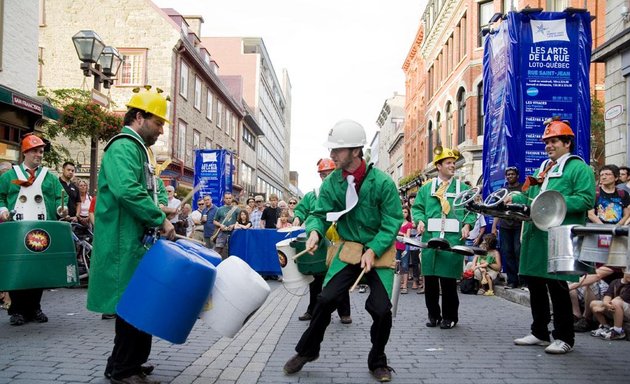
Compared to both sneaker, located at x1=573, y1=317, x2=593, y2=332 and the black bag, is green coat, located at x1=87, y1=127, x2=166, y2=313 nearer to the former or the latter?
sneaker, located at x1=573, y1=317, x2=593, y2=332

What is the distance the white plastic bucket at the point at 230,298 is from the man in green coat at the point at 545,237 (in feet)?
9.10

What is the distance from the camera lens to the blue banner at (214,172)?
2364cm

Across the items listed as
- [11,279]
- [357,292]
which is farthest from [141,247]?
[357,292]

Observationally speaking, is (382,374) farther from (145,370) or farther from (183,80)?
(183,80)

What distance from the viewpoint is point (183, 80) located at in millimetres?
31156

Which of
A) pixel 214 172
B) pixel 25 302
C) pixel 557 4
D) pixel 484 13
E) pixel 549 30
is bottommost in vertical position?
pixel 25 302

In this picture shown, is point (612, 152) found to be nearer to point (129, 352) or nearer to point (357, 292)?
point (357, 292)

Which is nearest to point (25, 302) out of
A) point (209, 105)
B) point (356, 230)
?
point (356, 230)

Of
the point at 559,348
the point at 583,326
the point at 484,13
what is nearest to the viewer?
the point at 559,348

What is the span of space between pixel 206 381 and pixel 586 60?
9.69 metres

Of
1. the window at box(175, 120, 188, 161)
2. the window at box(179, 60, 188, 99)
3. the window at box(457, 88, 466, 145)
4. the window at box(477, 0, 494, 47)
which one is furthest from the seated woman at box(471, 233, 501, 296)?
the window at box(179, 60, 188, 99)

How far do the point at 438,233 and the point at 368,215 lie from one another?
2602 mm

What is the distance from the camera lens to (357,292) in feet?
37.0

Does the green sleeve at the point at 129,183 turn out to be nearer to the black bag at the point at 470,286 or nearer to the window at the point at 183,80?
the black bag at the point at 470,286
